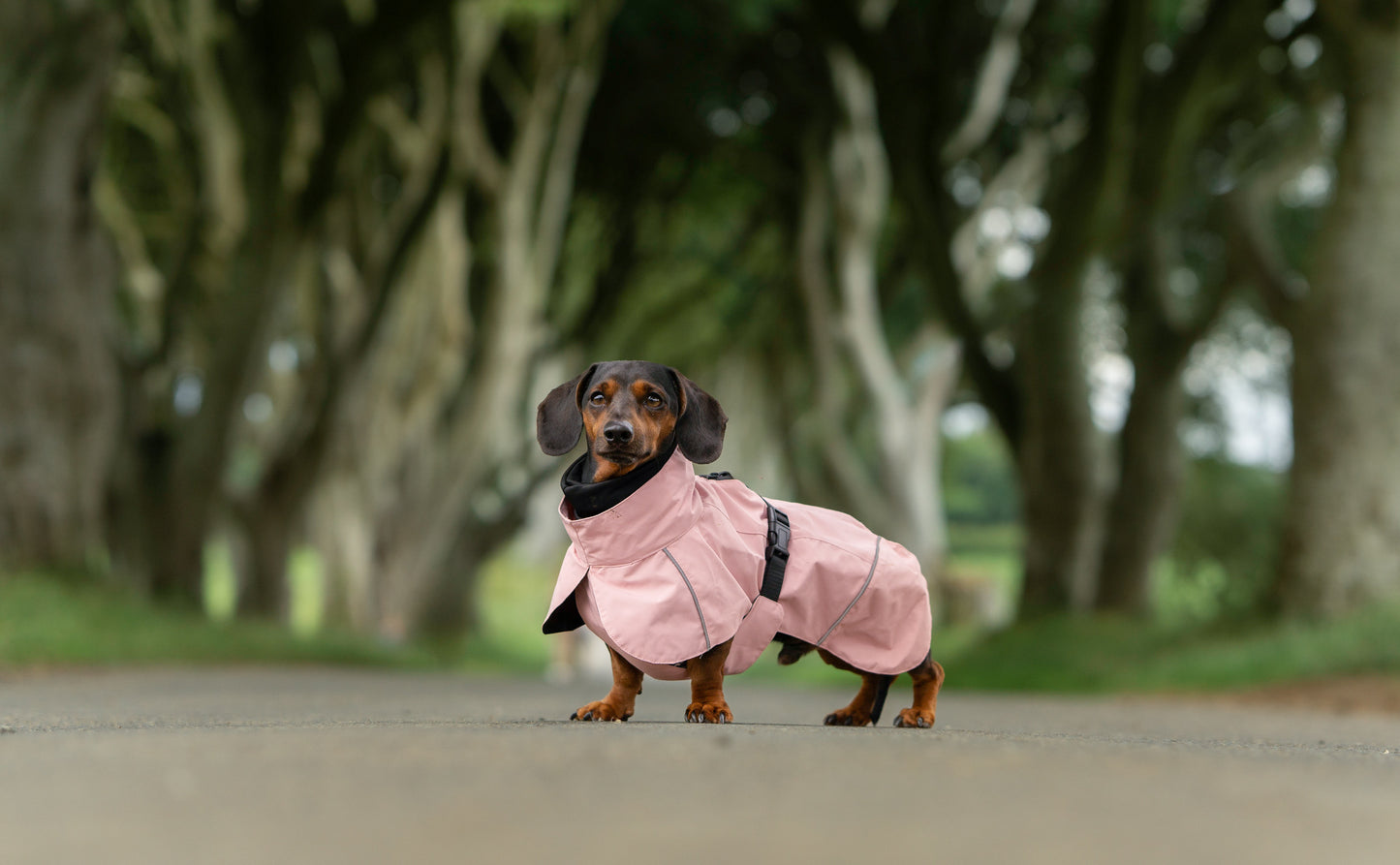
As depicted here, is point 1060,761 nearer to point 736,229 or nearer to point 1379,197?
point 1379,197

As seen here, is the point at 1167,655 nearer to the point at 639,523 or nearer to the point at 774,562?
the point at 774,562

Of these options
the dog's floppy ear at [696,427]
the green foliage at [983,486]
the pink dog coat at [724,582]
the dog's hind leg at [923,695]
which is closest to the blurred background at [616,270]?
the dog's hind leg at [923,695]

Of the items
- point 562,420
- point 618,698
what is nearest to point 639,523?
point 562,420

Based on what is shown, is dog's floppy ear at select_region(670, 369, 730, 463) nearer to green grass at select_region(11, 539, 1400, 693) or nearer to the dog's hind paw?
the dog's hind paw

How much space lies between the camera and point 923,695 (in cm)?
519

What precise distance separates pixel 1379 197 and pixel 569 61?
9275 millimetres

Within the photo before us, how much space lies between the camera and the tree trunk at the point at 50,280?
1096 centimetres

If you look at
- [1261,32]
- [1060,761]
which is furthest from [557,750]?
[1261,32]

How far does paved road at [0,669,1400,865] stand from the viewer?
2646 millimetres

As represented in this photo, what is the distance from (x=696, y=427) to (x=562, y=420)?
0.47 metres

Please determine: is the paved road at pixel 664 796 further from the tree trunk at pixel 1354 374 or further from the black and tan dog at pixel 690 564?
the tree trunk at pixel 1354 374

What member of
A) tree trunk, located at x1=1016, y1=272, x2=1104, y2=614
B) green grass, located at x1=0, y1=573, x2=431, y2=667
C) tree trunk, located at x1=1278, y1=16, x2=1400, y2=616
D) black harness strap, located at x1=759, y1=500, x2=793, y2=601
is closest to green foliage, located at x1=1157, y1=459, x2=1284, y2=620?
tree trunk, located at x1=1016, y1=272, x2=1104, y2=614

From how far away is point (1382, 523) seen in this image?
10969mm

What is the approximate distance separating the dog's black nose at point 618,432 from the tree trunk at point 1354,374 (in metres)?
8.52
